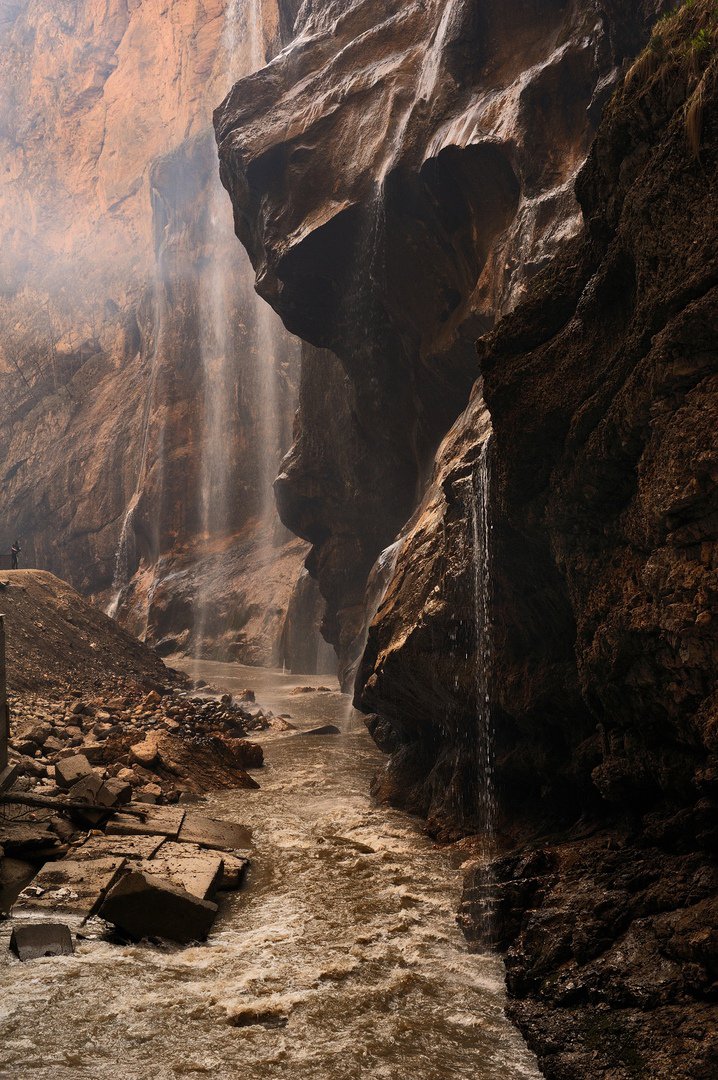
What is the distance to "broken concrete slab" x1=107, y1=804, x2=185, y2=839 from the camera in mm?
9367

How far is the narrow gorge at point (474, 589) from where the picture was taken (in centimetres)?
548

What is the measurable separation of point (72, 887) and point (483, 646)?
5.27m

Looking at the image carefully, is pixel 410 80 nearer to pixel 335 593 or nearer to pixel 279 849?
pixel 335 593

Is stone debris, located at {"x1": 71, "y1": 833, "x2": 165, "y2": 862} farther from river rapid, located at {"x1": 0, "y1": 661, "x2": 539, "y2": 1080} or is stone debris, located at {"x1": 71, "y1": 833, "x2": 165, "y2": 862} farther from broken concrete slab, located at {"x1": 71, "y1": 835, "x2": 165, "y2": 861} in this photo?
river rapid, located at {"x1": 0, "y1": 661, "x2": 539, "y2": 1080}

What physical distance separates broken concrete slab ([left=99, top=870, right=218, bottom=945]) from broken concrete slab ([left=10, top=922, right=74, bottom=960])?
1.14ft

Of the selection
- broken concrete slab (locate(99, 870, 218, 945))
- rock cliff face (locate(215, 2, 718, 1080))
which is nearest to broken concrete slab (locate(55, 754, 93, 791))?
broken concrete slab (locate(99, 870, 218, 945))

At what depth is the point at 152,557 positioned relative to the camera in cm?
4650

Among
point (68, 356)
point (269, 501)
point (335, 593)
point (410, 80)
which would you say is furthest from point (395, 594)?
point (68, 356)

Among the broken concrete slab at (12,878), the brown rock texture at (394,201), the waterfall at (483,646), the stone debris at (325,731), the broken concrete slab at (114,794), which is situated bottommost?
the stone debris at (325,731)

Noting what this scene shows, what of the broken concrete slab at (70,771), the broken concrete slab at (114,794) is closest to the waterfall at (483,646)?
the broken concrete slab at (114,794)

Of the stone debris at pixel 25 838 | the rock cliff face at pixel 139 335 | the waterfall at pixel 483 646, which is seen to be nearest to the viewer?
the stone debris at pixel 25 838

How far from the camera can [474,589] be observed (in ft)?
33.4

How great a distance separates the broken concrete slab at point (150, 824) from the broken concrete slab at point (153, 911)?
224 centimetres

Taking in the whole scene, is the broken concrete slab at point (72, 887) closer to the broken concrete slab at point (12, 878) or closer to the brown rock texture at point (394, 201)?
the broken concrete slab at point (12, 878)
